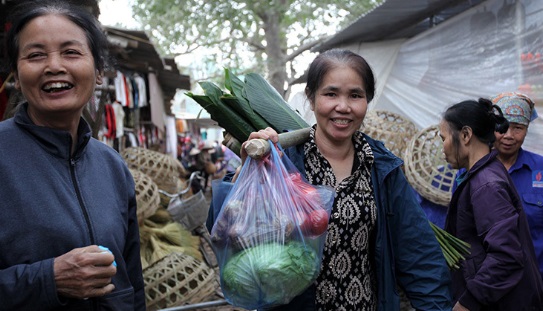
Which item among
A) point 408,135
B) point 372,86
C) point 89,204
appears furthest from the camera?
point 408,135

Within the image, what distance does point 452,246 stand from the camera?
240cm

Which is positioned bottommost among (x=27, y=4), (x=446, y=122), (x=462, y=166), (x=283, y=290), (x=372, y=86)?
(x=283, y=290)

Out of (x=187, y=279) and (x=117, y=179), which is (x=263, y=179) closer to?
(x=117, y=179)

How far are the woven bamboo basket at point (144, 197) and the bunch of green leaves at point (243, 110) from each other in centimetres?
329

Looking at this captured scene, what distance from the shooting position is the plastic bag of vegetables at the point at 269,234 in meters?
1.50

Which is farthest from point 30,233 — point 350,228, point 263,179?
point 350,228

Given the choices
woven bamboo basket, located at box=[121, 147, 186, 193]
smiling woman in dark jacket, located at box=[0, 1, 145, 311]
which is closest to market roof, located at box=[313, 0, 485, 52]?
woven bamboo basket, located at box=[121, 147, 186, 193]

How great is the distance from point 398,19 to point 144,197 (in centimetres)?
338

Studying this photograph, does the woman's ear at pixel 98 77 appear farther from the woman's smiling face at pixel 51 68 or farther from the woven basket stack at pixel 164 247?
the woven basket stack at pixel 164 247

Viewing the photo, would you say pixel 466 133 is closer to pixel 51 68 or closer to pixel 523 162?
pixel 523 162

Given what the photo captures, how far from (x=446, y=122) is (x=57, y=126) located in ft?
6.21

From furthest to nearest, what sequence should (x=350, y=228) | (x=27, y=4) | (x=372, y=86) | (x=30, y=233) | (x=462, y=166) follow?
1. (x=462, y=166)
2. (x=372, y=86)
3. (x=350, y=228)
4. (x=27, y=4)
5. (x=30, y=233)

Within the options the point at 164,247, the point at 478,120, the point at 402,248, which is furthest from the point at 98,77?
the point at 164,247

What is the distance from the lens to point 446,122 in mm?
2691
